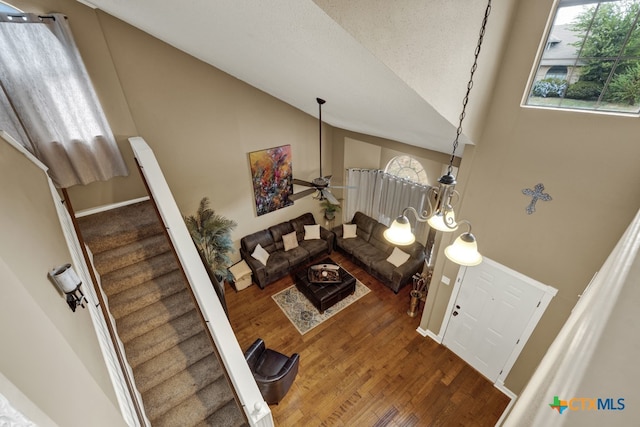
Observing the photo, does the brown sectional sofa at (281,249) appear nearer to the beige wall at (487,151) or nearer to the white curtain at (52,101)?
the beige wall at (487,151)

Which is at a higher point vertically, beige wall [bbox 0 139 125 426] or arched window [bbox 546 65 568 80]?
arched window [bbox 546 65 568 80]

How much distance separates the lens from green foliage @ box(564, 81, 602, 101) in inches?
95.7

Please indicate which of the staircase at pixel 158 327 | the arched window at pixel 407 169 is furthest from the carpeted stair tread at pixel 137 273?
the arched window at pixel 407 169

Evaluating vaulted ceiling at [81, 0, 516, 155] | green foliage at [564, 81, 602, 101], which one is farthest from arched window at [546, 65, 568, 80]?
vaulted ceiling at [81, 0, 516, 155]

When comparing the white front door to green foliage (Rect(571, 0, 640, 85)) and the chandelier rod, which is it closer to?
the chandelier rod

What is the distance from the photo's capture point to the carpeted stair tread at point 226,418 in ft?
9.18

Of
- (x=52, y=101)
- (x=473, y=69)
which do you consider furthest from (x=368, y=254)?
(x=52, y=101)

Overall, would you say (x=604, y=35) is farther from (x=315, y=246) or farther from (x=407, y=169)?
(x=315, y=246)

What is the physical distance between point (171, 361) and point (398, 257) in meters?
4.50

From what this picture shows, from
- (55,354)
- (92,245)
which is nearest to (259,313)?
(92,245)

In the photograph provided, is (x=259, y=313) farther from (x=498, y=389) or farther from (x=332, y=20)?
(x=332, y=20)

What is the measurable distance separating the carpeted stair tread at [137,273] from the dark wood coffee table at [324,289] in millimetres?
2535

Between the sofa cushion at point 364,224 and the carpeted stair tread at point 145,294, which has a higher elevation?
the carpeted stair tread at point 145,294

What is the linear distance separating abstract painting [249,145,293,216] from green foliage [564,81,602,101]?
14.0 ft
